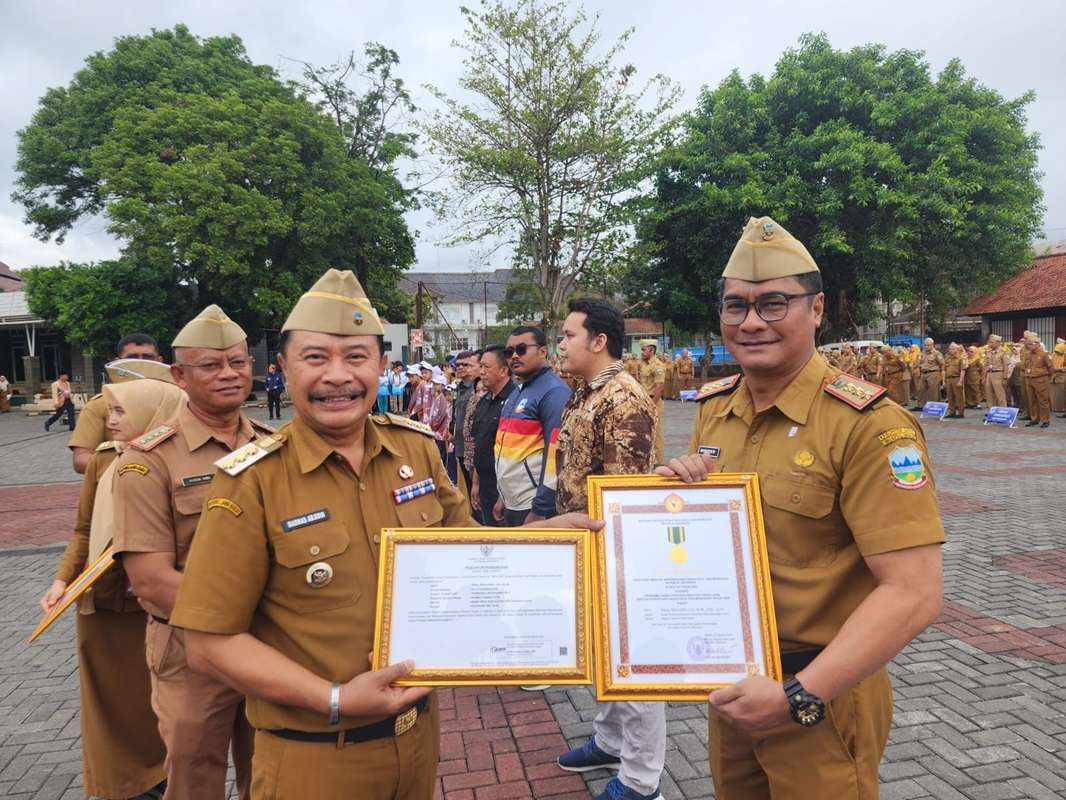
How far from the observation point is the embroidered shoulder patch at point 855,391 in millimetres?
1837

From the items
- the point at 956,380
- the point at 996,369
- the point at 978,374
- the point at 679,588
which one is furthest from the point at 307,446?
the point at 978,374

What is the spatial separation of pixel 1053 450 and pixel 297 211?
24.4 meters

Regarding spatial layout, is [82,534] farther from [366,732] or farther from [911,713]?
[911,713]

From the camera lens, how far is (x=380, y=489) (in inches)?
80.1

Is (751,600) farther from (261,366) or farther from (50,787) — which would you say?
(261,366)

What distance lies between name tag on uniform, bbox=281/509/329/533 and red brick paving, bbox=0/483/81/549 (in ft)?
22.1

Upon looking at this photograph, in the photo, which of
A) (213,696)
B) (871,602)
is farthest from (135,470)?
(871,602)

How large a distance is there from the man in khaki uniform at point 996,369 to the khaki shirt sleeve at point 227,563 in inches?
814

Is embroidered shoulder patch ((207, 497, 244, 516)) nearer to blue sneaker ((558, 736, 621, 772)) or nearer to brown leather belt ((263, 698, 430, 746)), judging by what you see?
brown leather belt ((263, 698, 430, 746))

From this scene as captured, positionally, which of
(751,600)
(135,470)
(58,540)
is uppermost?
(135,470)

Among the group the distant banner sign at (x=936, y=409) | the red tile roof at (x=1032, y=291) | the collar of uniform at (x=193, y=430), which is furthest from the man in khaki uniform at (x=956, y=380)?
the collar of uniform at (x=193, y=430)

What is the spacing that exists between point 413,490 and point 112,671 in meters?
2.11

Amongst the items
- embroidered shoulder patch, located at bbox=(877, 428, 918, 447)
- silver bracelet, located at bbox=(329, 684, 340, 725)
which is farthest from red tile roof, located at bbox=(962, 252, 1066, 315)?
silver bracelet, located at bbox=(329, 684, 340, 725)

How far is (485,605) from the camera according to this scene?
1.82 m
